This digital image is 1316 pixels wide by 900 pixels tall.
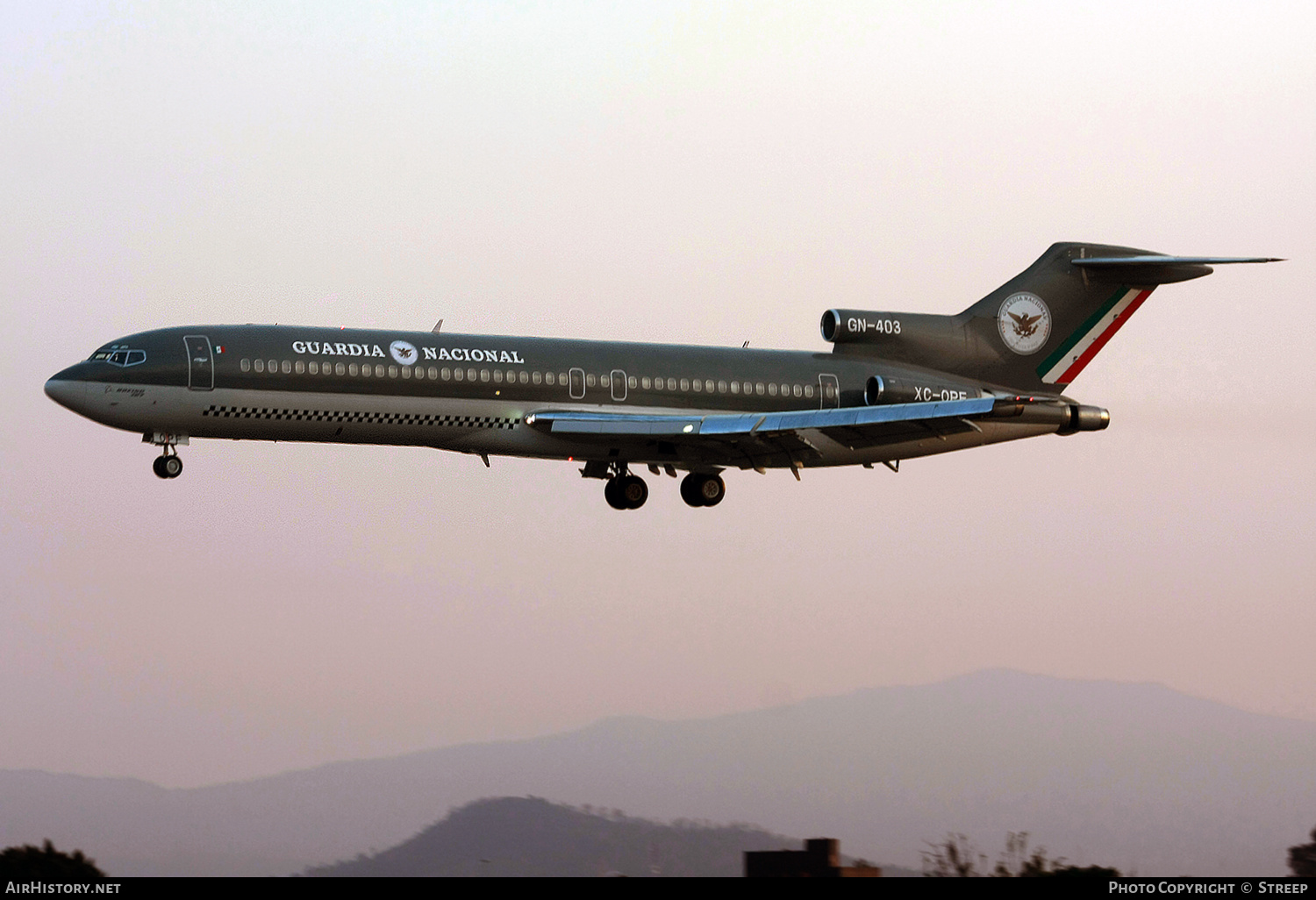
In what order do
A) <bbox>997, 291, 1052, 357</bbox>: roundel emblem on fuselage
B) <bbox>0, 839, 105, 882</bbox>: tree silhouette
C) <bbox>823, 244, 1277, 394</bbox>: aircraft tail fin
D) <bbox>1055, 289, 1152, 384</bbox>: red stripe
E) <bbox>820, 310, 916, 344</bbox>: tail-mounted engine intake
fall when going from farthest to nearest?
<bbox>1055, 289, 1152, 384</bbox>: red stripe
<bbox>997, 291, 1052, 357</bbox>: roundel emblem on fuselage
<bbox>823, 244, 1277, 394</bbox>: aircraft tail fin
<bbox>820, 310, 916, 344</bbox>: tail-mounted engine intake
<bbox>0, 839, 105, 882</bbox>: tree silhouette

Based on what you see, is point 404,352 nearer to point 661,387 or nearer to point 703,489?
point 661,387

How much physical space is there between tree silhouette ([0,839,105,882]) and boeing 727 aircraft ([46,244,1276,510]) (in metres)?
9.17

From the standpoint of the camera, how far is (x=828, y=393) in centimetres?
5269

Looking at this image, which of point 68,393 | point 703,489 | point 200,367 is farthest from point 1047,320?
point 68,393

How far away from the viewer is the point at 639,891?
2973 cm

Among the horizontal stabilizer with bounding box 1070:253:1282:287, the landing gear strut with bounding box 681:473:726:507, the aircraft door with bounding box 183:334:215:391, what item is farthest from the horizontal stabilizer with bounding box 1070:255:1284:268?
the aircraft door with bounding box 183:334:215:391

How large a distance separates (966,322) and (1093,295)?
3832 millimetres

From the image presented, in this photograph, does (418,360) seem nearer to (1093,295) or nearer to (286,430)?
(286,430)

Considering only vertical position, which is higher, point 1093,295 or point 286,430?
point 1093,295

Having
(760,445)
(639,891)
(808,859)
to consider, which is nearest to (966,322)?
(760,445)

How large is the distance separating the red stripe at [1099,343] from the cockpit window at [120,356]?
26522mm

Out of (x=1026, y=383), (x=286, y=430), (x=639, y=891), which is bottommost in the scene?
(x=639, y=891)

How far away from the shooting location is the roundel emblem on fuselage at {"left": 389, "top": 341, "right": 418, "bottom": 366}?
46625 millimetres

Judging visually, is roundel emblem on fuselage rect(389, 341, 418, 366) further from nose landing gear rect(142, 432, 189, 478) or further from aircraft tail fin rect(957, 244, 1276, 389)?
aircraft tail fin rect(957, 244, 1276, 389)
